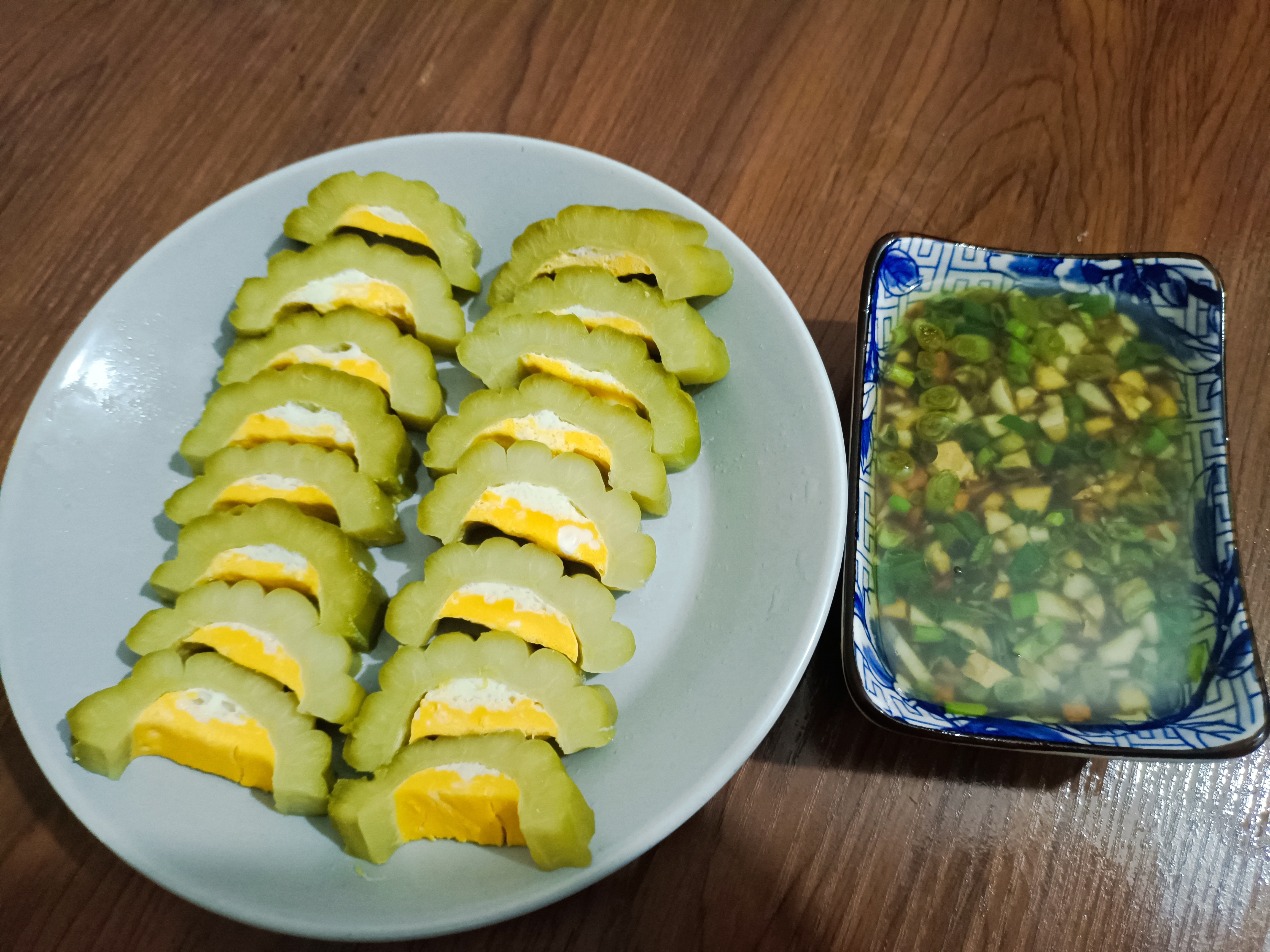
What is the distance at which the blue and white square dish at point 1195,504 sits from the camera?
1169 millimetres

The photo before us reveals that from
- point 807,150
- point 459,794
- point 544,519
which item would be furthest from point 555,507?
point 807,150

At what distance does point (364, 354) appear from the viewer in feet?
4.78

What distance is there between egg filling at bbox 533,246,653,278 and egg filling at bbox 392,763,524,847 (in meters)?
0.92

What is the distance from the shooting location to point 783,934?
4.22ft

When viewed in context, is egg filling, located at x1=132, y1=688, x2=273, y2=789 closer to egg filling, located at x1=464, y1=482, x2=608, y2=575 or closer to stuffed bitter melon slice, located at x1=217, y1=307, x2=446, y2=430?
egg filling, located at x1=464, y1=482, x2=608, y2=575

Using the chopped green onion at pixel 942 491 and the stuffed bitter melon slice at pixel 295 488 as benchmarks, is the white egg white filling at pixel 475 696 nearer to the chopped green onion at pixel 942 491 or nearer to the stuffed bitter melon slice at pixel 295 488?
the stuffed bitter melon slice at pixel 295 488

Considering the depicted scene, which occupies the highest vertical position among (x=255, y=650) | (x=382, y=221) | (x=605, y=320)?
(x=382, y=221)

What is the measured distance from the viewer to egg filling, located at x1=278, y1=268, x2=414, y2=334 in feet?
4.96

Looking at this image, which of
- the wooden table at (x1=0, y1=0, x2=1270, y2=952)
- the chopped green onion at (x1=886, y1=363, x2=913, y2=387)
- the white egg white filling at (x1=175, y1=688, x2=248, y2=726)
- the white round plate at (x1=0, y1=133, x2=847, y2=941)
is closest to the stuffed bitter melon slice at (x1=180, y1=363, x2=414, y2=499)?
the white round plate at (x1=0, y1=133, x2=847, y2=941)

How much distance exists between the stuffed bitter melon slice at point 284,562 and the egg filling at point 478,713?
208mm

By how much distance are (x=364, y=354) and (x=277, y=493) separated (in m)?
0.30

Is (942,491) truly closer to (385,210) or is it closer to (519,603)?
(519,603)

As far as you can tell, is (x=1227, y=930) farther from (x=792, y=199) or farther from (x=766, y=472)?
(x=792, y=199)

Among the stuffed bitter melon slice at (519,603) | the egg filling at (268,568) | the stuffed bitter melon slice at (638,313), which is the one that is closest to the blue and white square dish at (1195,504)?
the stuffed bitter melon slice at (638,313)
